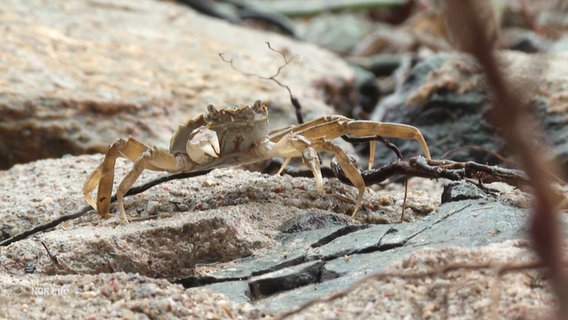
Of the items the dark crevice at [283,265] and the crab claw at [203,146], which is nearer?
the dark crevice at [283,265]

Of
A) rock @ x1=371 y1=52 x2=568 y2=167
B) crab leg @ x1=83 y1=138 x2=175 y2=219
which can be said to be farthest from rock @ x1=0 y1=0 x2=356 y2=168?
crab leg @ x1=83 y1=138 x2=175 y2=219

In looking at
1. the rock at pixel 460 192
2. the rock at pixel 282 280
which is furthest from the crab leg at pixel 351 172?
the rock at pixel 282 280

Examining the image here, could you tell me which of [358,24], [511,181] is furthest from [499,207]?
[358,24]

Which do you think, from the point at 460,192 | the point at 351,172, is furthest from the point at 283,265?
the point at 460,192

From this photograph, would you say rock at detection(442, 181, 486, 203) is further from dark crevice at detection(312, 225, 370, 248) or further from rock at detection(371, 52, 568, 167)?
rock at detection(371, 52, 568, 167)

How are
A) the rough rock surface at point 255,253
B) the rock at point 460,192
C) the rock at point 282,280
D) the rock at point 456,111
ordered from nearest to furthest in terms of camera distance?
the rough rock surface at point 255,253, the rock at point 282,280, the rock at point 460,192, the rock at point 456,111

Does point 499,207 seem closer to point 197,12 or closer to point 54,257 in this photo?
point 54,257

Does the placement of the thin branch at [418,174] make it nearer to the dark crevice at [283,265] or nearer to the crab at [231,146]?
the crab at [231,146]

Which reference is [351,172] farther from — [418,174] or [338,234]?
[338,234]
